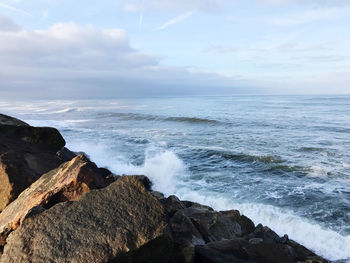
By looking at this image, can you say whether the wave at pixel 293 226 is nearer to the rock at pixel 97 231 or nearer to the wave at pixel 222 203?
the wave at pixel 222 203

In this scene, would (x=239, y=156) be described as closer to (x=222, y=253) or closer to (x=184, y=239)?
(x=222, y=253)

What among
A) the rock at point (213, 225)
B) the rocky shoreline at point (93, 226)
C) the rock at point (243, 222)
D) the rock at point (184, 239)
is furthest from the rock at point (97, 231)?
the rock at point (243, 222)

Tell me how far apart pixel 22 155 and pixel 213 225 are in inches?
167

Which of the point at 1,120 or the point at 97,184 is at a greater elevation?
the point at 1,120

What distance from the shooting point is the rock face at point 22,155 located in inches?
215

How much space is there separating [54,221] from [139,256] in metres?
1.11

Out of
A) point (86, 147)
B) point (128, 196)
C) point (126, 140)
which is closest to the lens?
point (128, 196)

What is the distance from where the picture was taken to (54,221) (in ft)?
11.9

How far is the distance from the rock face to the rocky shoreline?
0.06 feet

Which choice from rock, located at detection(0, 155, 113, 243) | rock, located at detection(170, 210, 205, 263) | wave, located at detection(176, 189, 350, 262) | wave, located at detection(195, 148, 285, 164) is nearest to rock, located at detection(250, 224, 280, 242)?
wave, located at detection(176, 189, 350, 262)

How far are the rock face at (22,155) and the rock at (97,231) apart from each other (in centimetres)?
211

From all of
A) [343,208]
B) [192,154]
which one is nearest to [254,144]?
[192,154]

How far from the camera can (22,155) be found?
6484 millimetres

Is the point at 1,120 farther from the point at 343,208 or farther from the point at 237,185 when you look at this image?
the point at 343,208
